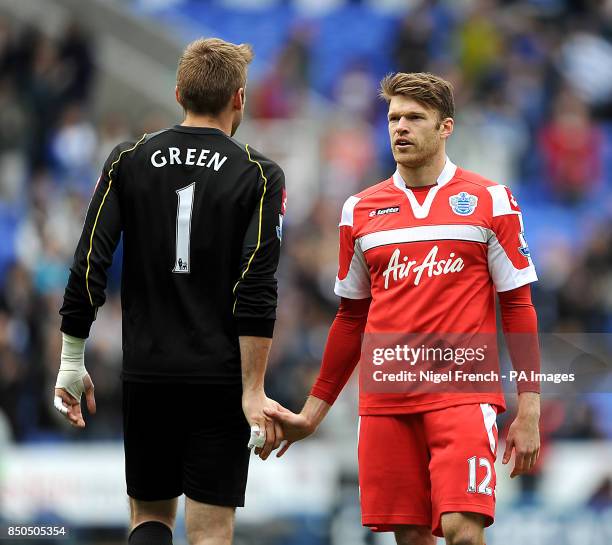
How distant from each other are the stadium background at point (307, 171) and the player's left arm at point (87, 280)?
5.05 m

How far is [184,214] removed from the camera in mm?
5480

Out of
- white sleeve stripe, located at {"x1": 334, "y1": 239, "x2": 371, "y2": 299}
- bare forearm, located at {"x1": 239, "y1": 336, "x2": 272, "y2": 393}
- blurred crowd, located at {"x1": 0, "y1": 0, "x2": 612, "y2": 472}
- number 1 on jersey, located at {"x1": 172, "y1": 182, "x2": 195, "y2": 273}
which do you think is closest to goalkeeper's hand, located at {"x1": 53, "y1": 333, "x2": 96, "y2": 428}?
number 1 on jersey, located at {"x1": 172, "y1": 182, "x2": 195, "y2": 273}

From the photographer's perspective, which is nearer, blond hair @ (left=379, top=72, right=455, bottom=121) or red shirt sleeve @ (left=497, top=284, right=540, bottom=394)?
red shirt sleeve @ (left=497, top=284, right=540, bottom=394)

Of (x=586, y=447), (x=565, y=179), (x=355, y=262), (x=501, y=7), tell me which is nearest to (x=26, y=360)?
(x=586, y=447)

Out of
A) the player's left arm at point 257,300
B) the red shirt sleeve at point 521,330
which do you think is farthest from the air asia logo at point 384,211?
the player's left arm at point 257,300

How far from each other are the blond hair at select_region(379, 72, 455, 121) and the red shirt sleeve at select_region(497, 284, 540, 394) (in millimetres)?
838

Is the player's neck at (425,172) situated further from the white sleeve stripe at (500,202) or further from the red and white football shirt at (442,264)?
the white sleeve stripe at (500,202)

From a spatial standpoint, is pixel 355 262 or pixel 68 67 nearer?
pixel 355 262

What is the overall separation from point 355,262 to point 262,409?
1004mm

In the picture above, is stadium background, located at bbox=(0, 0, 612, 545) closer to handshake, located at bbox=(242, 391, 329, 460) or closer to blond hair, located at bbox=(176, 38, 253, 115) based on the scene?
handshake, located at bbox=(242, 391, 329, 460)

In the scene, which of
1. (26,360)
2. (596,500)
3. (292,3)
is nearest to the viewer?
(596,500)

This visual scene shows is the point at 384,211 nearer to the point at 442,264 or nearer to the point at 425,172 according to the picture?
the point at 425,172

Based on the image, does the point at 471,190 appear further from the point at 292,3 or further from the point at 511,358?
the point at 292,3

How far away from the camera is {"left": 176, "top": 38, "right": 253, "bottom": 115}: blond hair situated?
552 centimetres
